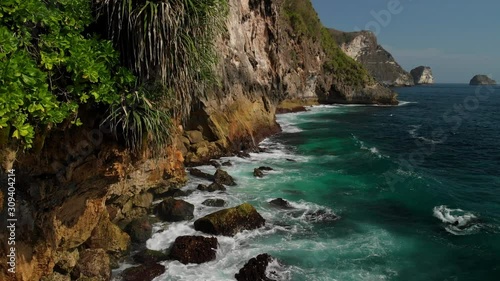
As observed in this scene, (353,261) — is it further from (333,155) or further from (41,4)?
(333,155)

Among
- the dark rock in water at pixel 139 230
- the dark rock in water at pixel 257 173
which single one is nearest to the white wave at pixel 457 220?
the dark rock in water at pixel 257 173

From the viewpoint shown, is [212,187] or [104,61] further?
[212,187]

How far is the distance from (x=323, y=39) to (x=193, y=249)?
306 ft

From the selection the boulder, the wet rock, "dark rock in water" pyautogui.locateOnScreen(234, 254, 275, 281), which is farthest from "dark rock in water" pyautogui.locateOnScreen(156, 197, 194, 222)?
the boulder

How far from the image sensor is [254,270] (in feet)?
47.2

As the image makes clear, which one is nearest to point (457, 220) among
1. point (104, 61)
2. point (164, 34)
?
point (164, 34)

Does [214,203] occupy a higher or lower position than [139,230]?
lower

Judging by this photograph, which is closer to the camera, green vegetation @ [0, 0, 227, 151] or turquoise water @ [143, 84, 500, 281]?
green vegetation @ [0, 0, 227, 151]

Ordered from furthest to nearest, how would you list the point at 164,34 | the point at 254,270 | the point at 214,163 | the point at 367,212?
1. the point at 214,163
2. the point at 367,212
3. the point at 254,270
4. the point at 164,34

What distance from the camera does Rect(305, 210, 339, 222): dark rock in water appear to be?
801 inches

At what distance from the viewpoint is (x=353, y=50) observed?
181 meters

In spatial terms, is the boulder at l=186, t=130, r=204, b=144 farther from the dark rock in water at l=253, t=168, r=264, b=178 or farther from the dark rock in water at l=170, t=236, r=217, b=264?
the dark rock in water at l=170, t=236, r=217, b=264

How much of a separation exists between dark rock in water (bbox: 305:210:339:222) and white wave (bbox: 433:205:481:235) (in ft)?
20.2

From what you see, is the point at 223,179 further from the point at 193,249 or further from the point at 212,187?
the point at 193,249
